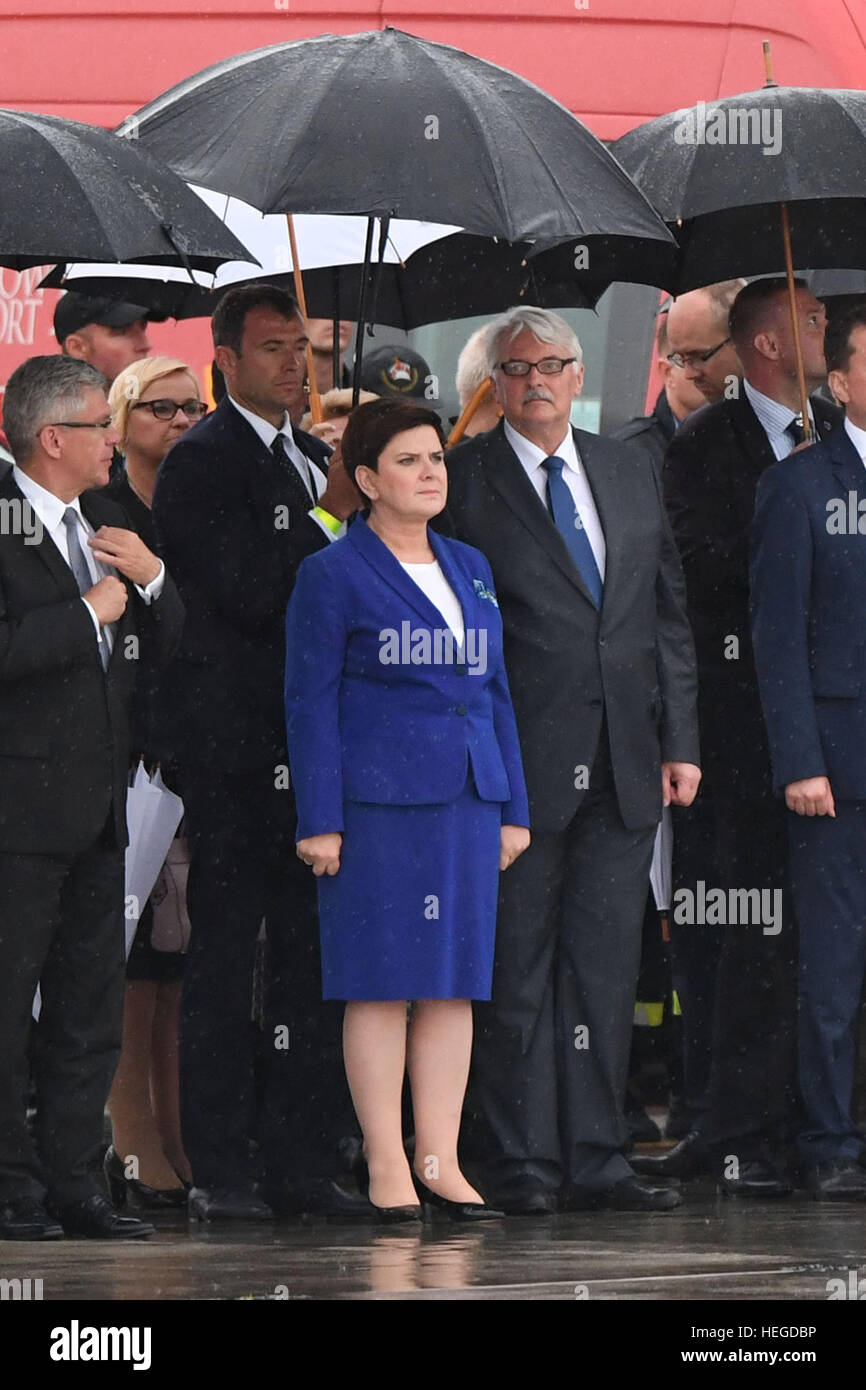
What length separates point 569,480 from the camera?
22.2 feet

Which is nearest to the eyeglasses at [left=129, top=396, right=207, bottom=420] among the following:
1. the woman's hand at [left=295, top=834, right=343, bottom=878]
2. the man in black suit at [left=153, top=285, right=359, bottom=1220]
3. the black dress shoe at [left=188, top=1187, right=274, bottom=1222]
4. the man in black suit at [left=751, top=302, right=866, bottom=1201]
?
the man in black suit at [left=153, top=285, right=359, bottom=1220]

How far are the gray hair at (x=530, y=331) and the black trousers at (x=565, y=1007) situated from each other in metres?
0.94

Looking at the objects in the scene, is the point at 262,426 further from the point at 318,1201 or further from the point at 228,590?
the point at 318,1201

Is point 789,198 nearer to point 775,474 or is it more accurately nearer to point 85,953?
point 775,474

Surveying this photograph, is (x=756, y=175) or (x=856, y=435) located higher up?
(x=756, y=175)

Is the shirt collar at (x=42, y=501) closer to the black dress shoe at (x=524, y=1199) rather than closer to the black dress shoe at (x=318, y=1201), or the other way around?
the black dress shoe at (x=318, y=1201)

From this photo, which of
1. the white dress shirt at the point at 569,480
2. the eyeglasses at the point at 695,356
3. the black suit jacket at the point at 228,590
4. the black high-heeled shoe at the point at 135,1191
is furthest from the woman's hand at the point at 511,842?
the eyeglasses at the point at 695,356

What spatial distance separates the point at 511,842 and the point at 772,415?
147 cm

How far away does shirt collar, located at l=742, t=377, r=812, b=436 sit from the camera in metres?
7.27

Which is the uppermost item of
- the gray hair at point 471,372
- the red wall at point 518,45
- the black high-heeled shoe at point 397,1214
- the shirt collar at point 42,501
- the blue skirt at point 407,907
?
the red wall at point 518,45

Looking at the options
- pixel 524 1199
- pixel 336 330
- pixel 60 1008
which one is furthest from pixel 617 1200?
pixel 336 330

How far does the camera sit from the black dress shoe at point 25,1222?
19.6 ft

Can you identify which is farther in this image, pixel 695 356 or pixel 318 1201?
pixel 695 356

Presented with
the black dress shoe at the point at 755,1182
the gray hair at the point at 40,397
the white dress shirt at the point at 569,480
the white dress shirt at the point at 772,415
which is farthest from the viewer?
the white dress shirt at the point at 772,415
